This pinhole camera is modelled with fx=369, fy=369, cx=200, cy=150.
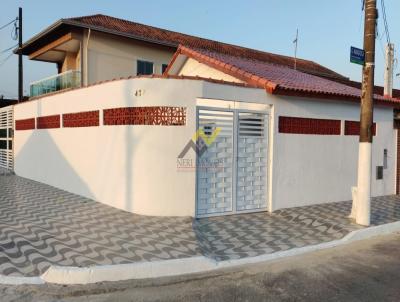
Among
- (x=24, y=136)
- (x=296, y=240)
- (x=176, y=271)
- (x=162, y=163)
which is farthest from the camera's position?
(x=24, y=136)

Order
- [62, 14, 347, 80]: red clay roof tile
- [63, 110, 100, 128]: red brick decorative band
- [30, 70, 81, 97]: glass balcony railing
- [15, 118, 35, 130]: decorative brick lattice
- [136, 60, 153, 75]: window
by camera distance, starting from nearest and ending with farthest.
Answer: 1. [63, 110, 100, 128]: red brick decorative band
2. [15, 118, 35, 130]: decorative brick lattice
3. [30, 70, 81, 97]: glass balcony railing
4. [62, 14, 347, 80]: red clay roof tile
5. [136, 60, 153, 75]: window

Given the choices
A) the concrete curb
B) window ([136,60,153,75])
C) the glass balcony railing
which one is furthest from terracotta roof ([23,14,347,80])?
the concrete curb

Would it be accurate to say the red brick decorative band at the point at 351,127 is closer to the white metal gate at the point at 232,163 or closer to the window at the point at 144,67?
the white metal gate at the point at 232,163

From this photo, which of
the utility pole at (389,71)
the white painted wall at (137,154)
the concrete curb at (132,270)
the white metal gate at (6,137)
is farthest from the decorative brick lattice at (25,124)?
the utility pole at (389,71)

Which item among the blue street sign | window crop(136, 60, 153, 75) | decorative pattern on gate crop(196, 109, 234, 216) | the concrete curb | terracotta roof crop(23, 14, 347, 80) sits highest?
terracotta roof crop(23, 14, 347, 80)

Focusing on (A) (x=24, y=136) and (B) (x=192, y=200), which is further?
(A) (x=24, y=136)

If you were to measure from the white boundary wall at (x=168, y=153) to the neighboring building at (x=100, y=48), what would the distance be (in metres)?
Answer: 3.45

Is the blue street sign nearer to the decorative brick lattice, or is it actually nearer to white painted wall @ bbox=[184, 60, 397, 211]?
white painted wall @ bbox=[184, 60, 397, 211]

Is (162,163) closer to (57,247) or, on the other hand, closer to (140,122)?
(140,122)

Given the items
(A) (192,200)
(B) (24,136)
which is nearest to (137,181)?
(A) (192,200)

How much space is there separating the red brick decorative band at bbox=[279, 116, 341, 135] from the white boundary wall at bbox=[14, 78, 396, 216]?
135mm

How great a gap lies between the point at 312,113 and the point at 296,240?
14.5 feet

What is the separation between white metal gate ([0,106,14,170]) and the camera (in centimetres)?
A: 1794

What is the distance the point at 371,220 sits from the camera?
8781 mm
